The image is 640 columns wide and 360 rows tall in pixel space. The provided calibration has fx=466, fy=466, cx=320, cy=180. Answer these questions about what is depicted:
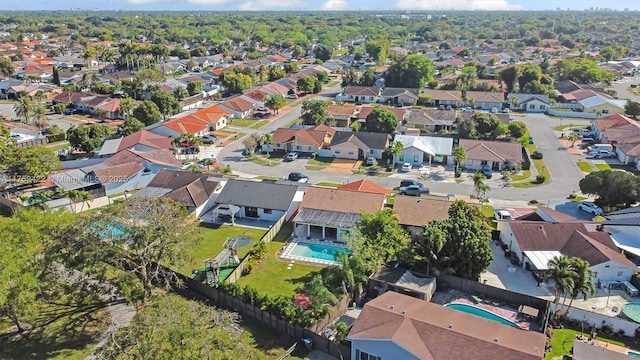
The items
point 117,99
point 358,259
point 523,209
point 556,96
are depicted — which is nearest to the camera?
point 358,259

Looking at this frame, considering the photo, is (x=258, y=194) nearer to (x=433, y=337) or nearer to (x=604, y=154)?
(x=433, y=337)

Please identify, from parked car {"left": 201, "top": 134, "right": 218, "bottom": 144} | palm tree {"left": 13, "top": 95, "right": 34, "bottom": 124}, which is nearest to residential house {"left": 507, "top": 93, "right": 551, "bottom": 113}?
parked car {"left": 201, "top": 134, "right": 218, "bottom": 144}

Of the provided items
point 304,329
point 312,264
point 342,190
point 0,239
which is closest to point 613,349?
point 304,329

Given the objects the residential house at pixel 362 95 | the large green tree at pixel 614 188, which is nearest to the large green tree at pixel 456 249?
the large green tree at pixel 614 188

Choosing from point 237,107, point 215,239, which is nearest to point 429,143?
point 215,239

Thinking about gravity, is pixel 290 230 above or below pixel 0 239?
below

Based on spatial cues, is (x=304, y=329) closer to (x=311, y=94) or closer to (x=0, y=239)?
(x=0, y=239)
